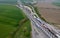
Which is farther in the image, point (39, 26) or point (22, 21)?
point (22, 21)

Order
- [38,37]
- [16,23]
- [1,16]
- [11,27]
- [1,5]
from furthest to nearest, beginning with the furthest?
[1,5] → [1,16] → [16,23] → [11,27] → [38,37]

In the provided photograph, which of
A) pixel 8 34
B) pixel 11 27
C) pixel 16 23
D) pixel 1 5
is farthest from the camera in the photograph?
pixel 1 5

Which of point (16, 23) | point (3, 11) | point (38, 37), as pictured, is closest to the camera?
point (38, 37)

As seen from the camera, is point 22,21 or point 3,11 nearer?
point 22,21

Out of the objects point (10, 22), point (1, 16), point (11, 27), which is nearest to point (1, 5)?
point (1, 16)

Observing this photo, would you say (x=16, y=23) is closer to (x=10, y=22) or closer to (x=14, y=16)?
(x=10, y=22)

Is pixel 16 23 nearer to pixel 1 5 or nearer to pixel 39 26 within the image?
pixel 39 26

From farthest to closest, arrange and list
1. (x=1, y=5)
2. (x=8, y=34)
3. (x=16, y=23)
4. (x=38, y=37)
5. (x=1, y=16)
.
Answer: (x=1, y=5) → (x=1, y=16) → (x=16, y=23) → (x=8, y=34) → (x=38, y=37)

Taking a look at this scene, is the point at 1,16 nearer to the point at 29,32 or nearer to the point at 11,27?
the point at 11,27

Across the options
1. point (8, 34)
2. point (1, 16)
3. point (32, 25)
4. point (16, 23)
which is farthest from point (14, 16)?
point (8, 34)
